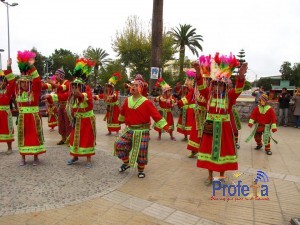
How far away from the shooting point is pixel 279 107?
13508 mm

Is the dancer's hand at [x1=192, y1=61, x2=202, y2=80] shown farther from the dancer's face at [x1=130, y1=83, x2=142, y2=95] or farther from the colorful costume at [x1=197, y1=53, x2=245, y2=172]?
the dancer's face at [x1=130, y1=83, x2=142, y2=95]

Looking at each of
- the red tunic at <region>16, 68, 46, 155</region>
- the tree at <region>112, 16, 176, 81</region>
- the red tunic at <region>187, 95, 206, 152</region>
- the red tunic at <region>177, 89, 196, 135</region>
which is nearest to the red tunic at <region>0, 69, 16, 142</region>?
the red tunic at <region>16, 68, 46, 155</region>

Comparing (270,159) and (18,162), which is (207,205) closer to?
(270,159)

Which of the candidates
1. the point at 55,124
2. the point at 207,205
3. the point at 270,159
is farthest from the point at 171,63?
the point at 207,205

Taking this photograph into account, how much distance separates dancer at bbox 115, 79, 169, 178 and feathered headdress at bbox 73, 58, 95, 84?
121 cm

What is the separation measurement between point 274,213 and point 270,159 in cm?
333

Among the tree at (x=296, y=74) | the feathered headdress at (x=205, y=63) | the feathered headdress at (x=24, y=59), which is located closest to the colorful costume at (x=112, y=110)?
the feathered headdress at (x=24, y=59)

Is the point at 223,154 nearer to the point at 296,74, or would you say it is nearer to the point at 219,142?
the point at 219,142

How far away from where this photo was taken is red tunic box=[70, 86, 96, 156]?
6.14m

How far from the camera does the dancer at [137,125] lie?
17.6 ft

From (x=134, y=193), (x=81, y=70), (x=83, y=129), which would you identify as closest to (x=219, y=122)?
(x=134, y=193)

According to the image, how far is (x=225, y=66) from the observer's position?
195 inches

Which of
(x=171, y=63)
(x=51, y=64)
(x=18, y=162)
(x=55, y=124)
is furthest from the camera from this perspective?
(x=51, y=64)

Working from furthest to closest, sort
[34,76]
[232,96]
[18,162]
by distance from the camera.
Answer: [18,162] < [34,76] < [232,96]
